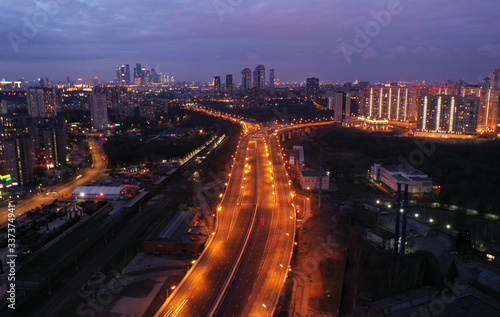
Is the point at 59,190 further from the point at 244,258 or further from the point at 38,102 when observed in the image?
the point at 38,102

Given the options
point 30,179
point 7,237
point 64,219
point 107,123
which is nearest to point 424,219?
point 64,219

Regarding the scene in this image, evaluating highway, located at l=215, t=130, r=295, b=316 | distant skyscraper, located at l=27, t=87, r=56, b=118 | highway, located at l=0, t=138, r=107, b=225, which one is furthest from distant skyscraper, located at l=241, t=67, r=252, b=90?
highway, located at l=215, t=130, r=295, b=316

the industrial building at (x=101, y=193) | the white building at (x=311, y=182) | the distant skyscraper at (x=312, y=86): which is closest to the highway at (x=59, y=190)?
the industrial building at (x=101, y=193)

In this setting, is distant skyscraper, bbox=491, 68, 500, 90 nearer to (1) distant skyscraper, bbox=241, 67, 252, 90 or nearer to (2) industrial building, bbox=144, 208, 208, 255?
(2) industrial building, bbox=144, 208, 208, 255

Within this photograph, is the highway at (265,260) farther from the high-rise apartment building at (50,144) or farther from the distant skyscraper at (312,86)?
the distant skyscraper at (312,86)

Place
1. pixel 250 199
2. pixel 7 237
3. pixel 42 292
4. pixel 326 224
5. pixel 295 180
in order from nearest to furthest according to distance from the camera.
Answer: pixel 42 292 → pixel 7 237 → pixel 326 224 → pixel 250 199 → pixel 295 180

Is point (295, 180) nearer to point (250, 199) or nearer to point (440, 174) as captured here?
point (250, 199)

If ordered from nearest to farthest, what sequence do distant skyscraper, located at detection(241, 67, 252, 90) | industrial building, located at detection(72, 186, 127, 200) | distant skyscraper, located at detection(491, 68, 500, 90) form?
industrial building, located at detection(72, 186, 127, 200) < distant skyscraper, located at detection(491, 68, 500, 90) < distant skyscraper, located at detection(241, 67, 252, 90)
